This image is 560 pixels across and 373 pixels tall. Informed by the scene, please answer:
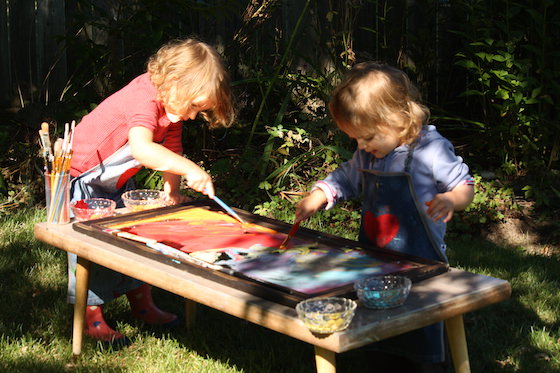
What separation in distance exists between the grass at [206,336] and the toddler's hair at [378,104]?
3.56 feet

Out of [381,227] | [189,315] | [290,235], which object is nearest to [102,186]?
[189,315]

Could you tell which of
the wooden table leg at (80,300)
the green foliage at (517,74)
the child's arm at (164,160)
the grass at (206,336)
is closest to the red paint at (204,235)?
the child's arm at (164,160)

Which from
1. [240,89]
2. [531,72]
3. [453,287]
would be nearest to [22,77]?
[240,89]

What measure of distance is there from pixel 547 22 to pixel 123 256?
3785 mm

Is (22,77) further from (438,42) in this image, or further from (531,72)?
(531,72)

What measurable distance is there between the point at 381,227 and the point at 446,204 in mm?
355

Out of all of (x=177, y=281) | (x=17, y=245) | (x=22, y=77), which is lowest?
(x=17, y=245)

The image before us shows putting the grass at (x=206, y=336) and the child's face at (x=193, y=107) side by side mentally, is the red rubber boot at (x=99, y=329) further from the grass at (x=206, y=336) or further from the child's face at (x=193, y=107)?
the child's face at (x=193, y=107)

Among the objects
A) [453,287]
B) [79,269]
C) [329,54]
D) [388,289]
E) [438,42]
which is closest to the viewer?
[388,289]

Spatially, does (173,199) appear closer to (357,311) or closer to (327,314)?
(357,311)

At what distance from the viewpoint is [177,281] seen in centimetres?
245

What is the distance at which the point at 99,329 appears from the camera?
3592 millimetres

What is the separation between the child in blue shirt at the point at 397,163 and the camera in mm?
2723

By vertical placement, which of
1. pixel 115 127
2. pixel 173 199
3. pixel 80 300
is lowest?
pixel 80 300
